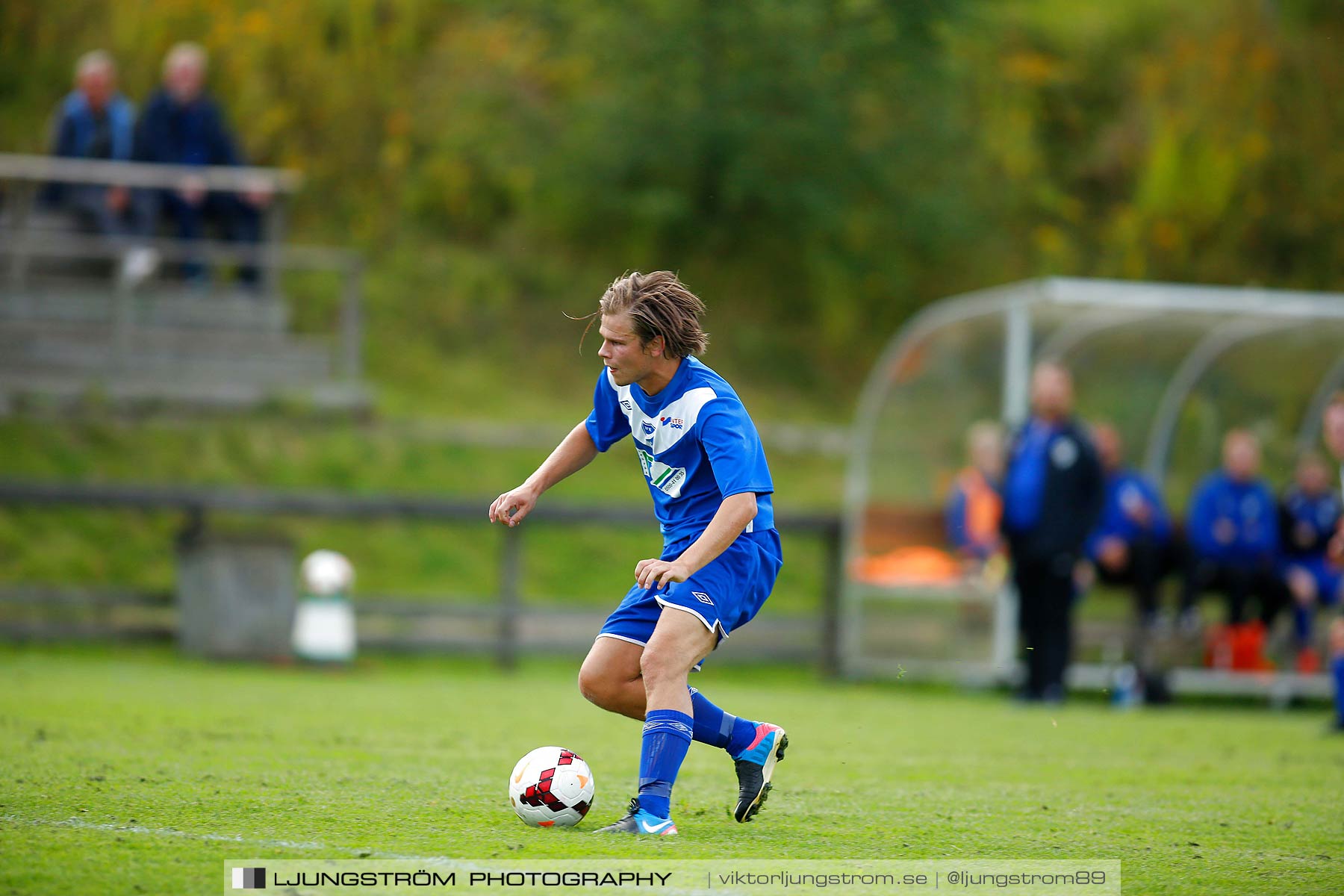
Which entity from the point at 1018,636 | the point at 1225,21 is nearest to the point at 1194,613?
the point at 1018,636

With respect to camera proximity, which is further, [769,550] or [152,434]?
[152,434]

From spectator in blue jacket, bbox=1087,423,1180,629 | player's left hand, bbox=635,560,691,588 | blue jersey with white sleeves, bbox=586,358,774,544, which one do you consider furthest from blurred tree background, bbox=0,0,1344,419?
player's left hand, bbox=635,560,691,588

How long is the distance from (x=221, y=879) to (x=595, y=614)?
9028mm

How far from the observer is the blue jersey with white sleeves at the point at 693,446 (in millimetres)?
5129

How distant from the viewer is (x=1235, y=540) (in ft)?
42.5

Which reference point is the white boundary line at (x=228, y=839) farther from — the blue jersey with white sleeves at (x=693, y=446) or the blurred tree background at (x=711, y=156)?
the blurred tree background at (x=711, y=156)

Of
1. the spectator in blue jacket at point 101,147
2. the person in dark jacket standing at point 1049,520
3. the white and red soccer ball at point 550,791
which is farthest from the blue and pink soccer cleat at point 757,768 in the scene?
the spectator in blue jacket at point 101,147

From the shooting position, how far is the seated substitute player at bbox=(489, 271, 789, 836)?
5.04 m

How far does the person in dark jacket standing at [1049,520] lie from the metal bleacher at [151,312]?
726cm

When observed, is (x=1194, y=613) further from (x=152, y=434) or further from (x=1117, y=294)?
(x=152, y=434)

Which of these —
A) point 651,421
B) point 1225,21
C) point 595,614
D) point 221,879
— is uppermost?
point 1225,21

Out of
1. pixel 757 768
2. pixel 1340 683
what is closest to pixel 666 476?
pixel 757 768

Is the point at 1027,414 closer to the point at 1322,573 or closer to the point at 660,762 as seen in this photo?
the point at 1322,573

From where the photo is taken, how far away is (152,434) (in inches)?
620
